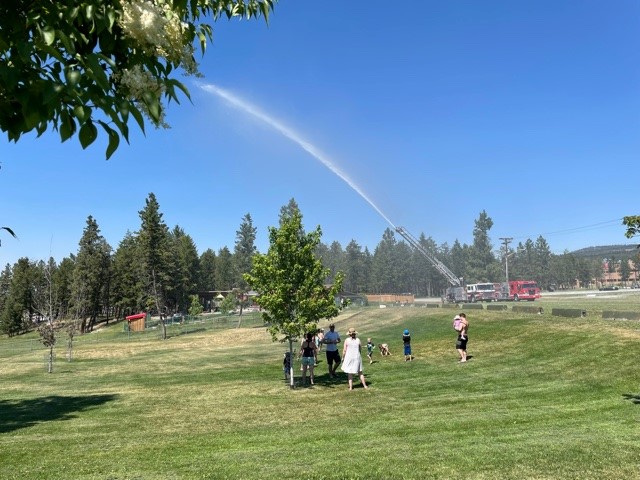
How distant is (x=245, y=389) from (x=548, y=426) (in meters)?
10.6

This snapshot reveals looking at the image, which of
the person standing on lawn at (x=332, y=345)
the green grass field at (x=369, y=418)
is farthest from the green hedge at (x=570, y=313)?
the person standing on lawn at (x=332, y=345)

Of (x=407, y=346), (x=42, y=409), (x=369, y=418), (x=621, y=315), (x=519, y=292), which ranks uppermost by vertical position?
(x=519, y=292)

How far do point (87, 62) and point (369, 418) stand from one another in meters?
10.2

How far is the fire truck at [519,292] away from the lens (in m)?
71.1

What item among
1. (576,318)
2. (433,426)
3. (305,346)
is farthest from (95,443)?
(576,318)

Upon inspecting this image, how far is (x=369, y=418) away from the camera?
35.4 feet

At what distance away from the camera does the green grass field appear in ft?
23.1

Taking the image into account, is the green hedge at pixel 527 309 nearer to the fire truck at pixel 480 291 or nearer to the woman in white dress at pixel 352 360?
the woman in white dress at pixel 352 360

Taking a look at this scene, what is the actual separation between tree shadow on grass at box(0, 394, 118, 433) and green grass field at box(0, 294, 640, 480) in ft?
0.26

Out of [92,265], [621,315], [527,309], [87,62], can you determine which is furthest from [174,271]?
[87,62]

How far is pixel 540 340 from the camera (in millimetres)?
20969

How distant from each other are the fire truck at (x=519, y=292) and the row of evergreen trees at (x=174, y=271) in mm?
40121

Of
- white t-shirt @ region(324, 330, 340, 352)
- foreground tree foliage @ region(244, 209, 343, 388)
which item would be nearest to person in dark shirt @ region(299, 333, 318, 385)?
foreground tree foliage @ region(244, 209, 343, 388)

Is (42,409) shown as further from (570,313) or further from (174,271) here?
(174,271)
